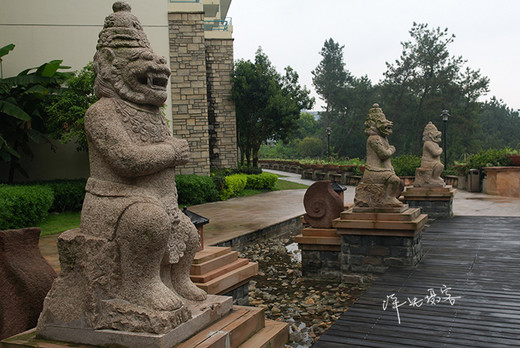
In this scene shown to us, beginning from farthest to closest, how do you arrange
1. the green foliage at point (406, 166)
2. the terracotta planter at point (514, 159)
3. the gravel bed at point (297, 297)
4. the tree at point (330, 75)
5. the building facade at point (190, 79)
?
1. the tree at point (330, 75)
2. the green foliage at point (406, 166)
3. the building facade at point (190, 79)
4. the terracotta planter at point (514, 159)
5. the gravel bed at point (297, 297)

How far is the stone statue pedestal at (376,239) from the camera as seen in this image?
6527mm

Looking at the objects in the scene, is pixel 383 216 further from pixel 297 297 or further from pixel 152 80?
pixel 152 80

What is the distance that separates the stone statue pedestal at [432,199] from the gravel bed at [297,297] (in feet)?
15.0

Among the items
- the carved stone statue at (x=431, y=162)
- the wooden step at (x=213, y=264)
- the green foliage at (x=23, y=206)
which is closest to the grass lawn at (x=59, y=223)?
the green foliage at (x=23, y=206)

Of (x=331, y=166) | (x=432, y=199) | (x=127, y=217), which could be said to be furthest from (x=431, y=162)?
(x=331, y=166)

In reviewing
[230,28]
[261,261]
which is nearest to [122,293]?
[261,261]

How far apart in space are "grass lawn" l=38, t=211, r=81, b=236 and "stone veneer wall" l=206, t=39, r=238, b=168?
9.51 metres

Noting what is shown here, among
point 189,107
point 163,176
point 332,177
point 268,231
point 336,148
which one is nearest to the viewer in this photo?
point 163,176

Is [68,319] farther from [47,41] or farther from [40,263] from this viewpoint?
[47,41]

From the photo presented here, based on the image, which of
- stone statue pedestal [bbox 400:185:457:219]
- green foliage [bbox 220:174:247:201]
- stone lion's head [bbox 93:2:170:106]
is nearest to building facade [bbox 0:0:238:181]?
green foliage [bbox 220:174:247:201]

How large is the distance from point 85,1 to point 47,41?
6.28ft

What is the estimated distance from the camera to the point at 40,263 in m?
3.48

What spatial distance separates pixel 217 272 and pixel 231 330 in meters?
1.73

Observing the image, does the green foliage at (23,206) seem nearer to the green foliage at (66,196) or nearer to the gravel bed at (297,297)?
the green foliage at (66,196)
